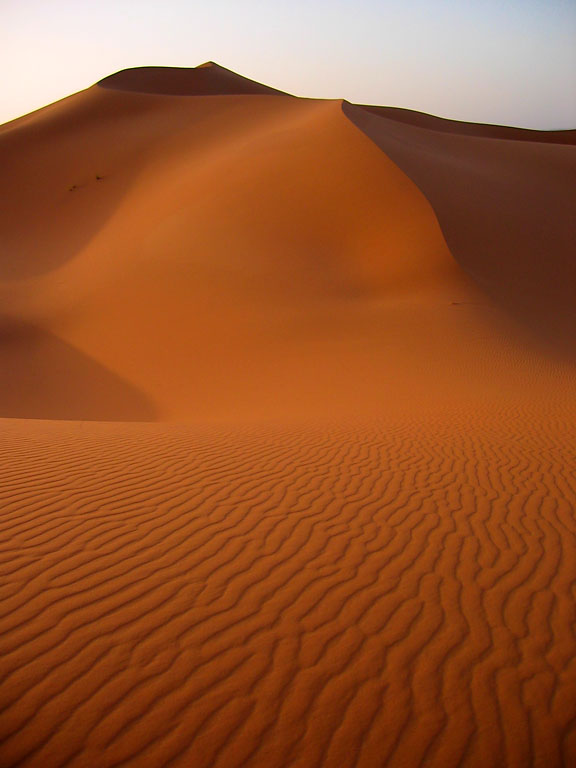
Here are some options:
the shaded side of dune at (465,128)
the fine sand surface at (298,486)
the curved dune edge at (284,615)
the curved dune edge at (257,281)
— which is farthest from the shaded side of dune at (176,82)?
the curved dune edge at (284,615)

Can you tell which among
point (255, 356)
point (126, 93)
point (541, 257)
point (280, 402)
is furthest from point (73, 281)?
point (126, 93)

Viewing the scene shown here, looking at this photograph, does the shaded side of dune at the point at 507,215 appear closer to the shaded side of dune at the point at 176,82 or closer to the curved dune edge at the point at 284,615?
the curved dune edge at the point at 284,615

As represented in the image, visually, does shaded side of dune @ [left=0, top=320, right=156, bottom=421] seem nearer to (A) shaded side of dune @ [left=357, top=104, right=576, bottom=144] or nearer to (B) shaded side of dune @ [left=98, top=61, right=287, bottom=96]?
(B) shaded side of dune @ [left=98, top=61, right=287, bottom=96]

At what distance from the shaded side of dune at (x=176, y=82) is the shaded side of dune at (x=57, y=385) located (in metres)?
31.6

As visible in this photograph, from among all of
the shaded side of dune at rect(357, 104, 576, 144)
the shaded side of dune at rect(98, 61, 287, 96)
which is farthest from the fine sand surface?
the shaded side of dune at rect(357, 104, 576, 144)

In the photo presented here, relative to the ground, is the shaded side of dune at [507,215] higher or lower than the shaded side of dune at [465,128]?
lower

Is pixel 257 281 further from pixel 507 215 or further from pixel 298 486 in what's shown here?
pixel 298 486

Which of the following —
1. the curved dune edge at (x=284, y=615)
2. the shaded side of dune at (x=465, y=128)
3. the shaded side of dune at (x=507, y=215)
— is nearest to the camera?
the curved dune edge at (x=284, y=615)

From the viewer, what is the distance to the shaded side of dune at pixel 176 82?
137 feet

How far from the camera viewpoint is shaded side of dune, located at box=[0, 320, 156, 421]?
1175cm

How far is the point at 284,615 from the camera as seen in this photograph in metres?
3.33

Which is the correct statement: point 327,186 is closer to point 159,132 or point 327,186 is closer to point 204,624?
point 159,132

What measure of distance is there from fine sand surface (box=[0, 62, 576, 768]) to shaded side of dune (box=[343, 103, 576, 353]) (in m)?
0.16

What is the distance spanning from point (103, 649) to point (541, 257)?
18.3 meters
